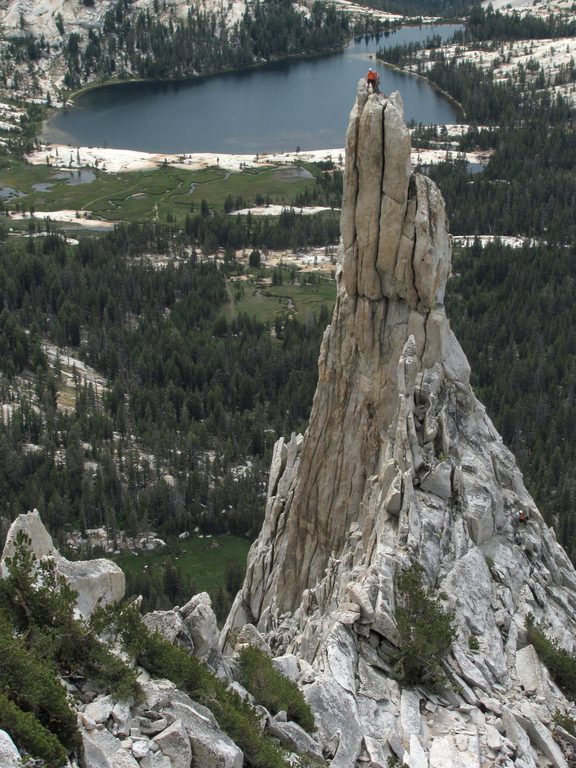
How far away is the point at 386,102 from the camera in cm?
4175

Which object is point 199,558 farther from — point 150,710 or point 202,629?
point 150,710

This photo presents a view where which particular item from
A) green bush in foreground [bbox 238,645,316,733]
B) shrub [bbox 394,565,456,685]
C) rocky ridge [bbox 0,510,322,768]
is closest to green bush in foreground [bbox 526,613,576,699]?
shrub [bbox 394,565,456,685]

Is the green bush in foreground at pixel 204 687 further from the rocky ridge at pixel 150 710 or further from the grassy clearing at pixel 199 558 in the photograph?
the grassy clearing at pixel 199 558

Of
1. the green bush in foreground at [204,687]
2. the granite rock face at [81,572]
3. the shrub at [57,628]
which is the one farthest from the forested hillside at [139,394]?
the green bush in foreground at [204,687]

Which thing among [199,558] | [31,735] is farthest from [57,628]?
[199,558]

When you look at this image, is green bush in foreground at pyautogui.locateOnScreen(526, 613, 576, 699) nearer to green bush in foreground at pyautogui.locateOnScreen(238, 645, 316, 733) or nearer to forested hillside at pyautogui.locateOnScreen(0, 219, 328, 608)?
green bush in foreground at pyautogui.locateOnScreen(238, 645, 316, 733)

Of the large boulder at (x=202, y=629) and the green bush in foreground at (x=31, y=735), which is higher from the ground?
the green bush in foreground at (x=31, y=735)

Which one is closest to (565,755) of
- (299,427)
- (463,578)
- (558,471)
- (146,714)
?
(463,578)

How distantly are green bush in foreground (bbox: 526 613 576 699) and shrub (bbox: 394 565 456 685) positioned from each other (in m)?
4.05

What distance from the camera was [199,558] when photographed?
10656 cm

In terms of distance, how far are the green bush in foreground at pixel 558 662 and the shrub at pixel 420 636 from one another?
159 inches

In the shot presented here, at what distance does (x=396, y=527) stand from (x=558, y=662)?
7.36 metres

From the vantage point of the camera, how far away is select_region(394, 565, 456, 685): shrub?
29.9m

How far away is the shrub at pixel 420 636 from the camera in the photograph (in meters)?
29.9
